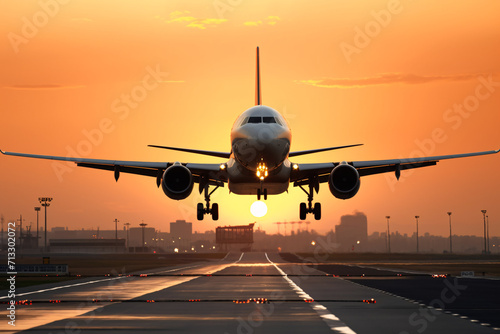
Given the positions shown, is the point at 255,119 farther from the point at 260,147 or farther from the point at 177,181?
the point at 177,181

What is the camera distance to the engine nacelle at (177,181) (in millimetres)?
50406

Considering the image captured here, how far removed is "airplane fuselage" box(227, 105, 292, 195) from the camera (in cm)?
4397

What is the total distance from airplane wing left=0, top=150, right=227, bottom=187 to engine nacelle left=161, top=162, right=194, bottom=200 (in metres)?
0.94

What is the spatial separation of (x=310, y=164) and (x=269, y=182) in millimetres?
4583

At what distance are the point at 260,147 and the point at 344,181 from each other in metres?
9.14

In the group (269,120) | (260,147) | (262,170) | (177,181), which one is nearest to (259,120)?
(269,120)

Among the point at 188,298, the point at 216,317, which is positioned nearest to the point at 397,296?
the point at 188,298

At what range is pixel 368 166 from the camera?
54.1 m

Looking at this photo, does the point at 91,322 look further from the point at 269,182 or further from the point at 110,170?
the point at 110,170

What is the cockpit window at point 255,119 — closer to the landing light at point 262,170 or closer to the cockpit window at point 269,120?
the cockpit window at point 269,120

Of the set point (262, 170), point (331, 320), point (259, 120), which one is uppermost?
point (259, 120)

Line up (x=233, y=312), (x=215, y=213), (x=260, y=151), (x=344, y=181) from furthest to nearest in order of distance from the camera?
(x=215, y=213) < (x=344, y=181) < (x=260, y=151) < (x=233, y=312)

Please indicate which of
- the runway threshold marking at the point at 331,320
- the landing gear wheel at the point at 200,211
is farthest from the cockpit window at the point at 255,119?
the landing gear wheel at the point at 200,211

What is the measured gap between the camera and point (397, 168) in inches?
2192
